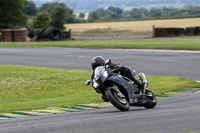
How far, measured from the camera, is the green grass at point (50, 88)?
11.7 meters

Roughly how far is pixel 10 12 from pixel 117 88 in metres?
60.2

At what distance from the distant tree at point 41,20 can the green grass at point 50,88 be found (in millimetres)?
57014

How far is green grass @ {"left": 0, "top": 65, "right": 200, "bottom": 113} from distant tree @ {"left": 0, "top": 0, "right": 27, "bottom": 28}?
4883 centimetres

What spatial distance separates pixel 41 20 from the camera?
7544cm

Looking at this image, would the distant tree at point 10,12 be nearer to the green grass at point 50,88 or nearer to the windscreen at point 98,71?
the green grass at point 50,88

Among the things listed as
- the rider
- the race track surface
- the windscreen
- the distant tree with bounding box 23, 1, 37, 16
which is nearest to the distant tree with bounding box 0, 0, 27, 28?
the rider

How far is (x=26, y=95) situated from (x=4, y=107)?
2.47 m

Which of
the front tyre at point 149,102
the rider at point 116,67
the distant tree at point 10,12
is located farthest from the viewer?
the distant tree at point 10,12

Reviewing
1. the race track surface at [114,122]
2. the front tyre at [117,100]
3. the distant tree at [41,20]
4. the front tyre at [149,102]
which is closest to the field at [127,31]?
the distant tree at [41,20]

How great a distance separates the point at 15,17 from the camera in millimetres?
67875

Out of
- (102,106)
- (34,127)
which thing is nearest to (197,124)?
(34,127)

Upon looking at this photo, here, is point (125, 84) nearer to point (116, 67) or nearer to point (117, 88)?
point (117, 88)

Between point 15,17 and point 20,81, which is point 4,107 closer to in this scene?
point 20,81

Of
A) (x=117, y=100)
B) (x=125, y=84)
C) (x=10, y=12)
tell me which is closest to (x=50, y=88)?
(x=125, y=84)
